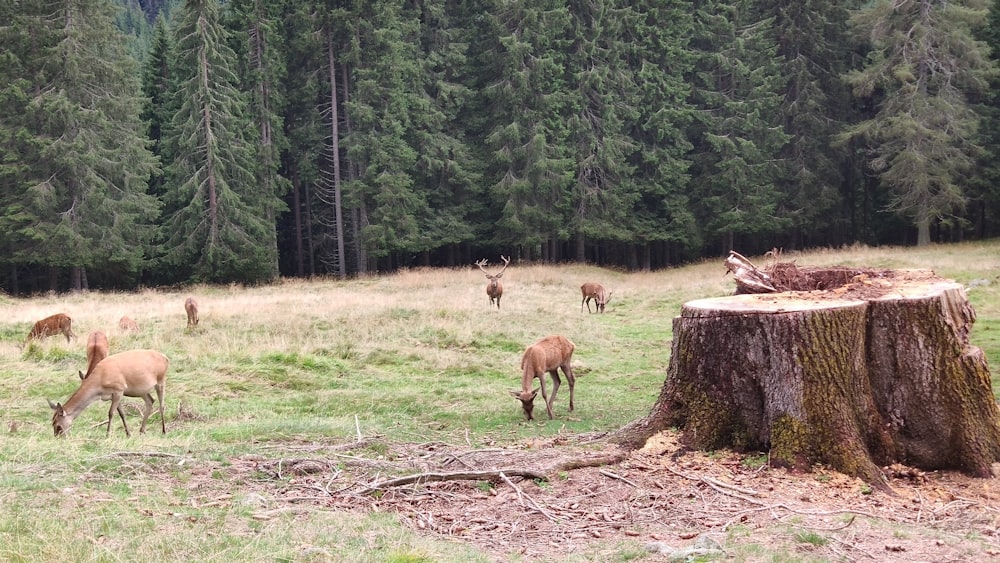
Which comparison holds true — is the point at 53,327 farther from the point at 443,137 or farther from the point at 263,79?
the point at 443,137

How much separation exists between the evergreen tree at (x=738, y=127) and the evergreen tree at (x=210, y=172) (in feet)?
73.0

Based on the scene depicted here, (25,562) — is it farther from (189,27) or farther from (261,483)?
(189,27)

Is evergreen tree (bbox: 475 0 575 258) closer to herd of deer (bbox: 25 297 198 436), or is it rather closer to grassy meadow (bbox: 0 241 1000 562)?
grassy meadow (bbox: 0 241 1000 562)

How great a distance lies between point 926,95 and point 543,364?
111 feet

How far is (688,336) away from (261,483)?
137 inches

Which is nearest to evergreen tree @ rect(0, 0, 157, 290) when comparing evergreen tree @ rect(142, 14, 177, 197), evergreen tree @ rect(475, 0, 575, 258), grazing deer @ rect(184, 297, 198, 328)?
evergreen tree @ rect(142, 14, 177, 197)

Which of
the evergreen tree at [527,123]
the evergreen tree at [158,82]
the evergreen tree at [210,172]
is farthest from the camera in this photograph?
the evergreen tree at [158,82]

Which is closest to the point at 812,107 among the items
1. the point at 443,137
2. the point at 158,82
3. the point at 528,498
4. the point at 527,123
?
the point at 527,123

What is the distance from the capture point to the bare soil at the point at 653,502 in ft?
15.0

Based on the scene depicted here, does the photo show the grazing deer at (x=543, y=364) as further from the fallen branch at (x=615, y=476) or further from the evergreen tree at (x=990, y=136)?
the evergreen tree at (x=990, y=136)

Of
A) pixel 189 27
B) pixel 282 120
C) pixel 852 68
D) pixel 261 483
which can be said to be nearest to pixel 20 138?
pixel 189 27

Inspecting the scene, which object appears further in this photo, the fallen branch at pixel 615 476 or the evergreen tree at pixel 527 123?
the evergreen tree at pixel 527 123

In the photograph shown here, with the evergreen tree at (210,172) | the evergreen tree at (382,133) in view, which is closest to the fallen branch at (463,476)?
the evergreen tree at (210,172)

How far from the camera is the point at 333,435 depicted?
8.55 metres
